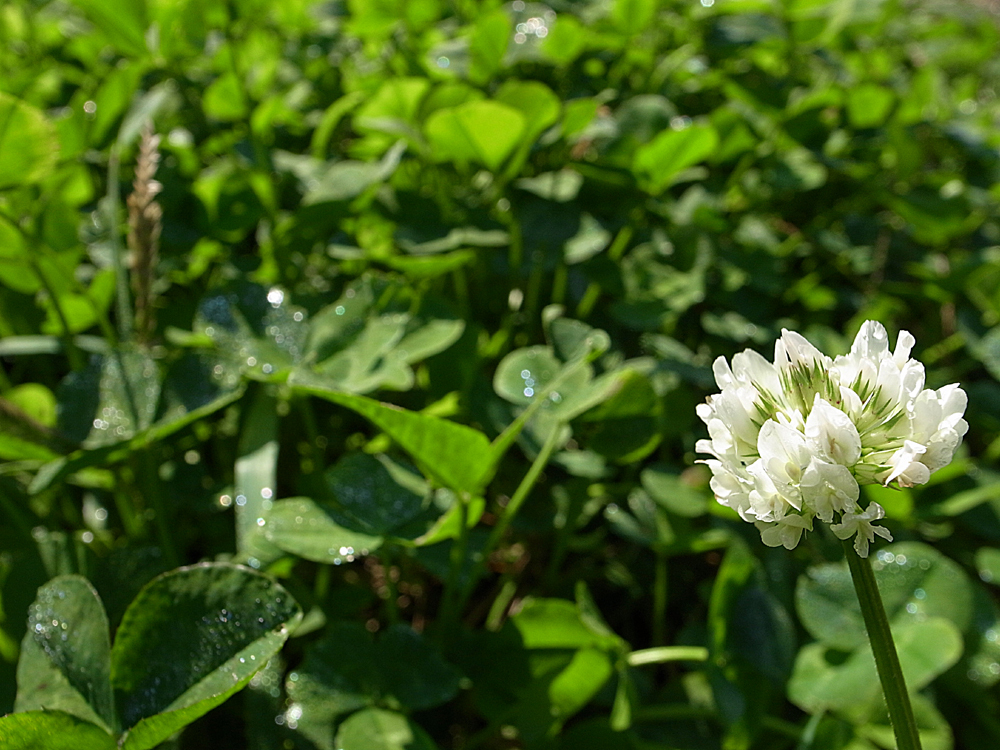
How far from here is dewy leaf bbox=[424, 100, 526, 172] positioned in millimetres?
1067

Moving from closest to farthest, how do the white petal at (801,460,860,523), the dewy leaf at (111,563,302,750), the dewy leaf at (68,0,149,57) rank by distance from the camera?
the white petal at (801,460,860,523) → the dewy leaf at (111,563,302,750) → the dewy leaf at (68,0,149,57)

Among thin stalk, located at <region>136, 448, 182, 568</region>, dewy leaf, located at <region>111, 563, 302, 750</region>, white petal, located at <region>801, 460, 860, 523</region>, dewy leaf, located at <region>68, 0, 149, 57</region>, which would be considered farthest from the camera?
dewy leaf, located at <region>68, 0, 149, 57</region>

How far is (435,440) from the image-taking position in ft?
2.32

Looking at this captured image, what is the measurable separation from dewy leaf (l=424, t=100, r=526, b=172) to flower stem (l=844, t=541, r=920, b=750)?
0.75 meters

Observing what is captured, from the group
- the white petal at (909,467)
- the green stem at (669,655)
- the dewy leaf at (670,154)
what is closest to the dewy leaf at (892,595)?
the green stem at (669,655)

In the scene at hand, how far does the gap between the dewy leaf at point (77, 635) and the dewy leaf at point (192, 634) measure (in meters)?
0.03

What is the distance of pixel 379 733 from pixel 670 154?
0.83m

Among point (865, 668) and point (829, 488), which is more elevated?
point (829, 488)

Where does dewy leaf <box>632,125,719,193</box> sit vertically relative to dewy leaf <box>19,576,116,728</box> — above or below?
above

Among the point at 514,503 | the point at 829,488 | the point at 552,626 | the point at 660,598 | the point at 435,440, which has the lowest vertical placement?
the point at 660,598

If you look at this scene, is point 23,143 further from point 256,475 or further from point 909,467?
point 909,467

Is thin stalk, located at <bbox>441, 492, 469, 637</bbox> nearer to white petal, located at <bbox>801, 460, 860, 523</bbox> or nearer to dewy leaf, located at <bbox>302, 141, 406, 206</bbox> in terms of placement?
white petal, located at <bbox>801, 460, 860, 523</bbox>

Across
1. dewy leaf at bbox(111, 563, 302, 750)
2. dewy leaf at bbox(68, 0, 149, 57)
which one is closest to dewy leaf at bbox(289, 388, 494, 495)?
dewy leaf at bbox(111, 563, 302, 750)

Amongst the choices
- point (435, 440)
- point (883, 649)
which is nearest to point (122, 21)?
point (435, 440)
